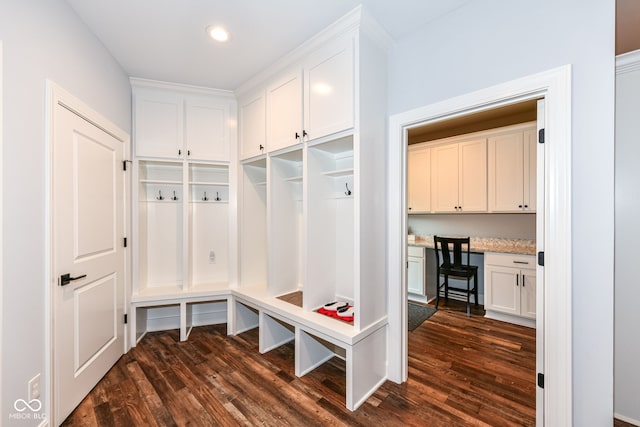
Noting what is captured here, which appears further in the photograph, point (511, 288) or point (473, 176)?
point (473, 176)

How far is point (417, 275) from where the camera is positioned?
406 centimetres

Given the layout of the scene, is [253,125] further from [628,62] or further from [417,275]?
[417,275]

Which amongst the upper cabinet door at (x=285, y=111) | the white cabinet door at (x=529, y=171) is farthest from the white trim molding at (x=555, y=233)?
the white cabinet door at (x=529, y=171)

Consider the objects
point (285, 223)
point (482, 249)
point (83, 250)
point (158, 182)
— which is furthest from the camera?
point (482, 249)

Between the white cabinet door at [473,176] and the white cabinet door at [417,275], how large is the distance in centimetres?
100

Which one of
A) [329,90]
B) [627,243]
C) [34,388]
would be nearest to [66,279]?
[34,388]

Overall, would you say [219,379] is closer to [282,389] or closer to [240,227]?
[282,389]

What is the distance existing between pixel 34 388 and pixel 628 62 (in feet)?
13.8

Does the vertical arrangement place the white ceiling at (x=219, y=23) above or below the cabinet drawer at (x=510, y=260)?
above

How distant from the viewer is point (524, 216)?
3.65m

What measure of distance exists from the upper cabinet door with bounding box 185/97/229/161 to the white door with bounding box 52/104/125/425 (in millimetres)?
690

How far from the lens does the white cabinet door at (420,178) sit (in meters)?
4.23

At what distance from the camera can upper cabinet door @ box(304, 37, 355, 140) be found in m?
1.92

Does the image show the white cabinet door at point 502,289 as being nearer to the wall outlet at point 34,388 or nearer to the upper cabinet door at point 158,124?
the upper cabinet door at point 158,124
